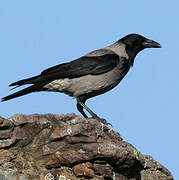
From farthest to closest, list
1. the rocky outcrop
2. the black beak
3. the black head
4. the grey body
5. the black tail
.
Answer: the black beak
the black head
the grey body
the black tail
the rocky outcrop

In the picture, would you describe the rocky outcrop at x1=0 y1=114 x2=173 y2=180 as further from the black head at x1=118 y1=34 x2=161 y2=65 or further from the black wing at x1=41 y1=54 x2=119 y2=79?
the black head at x1=118 y1=34 x2=161 y2=65

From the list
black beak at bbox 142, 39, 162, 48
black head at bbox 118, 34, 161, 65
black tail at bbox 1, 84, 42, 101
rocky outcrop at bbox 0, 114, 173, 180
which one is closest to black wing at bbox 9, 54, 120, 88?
black tail at bbox 1, 84, 42, 101

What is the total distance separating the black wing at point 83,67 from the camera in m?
9.42

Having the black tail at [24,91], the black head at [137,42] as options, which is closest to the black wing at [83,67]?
the black tail at [24,91]

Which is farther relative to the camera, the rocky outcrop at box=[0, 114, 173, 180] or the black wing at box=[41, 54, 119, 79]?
the black wing at box=[41, 54, 119, 79]

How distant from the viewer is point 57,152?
6.54 meters

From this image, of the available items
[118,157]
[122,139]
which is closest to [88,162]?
[118,157]

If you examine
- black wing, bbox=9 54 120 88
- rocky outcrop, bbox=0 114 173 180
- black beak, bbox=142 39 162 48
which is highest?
black beak, bbox=142 39 162 48

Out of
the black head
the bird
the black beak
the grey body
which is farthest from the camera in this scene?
the black beak

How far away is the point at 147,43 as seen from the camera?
36.3 feet

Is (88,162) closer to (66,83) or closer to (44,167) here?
(44,167)

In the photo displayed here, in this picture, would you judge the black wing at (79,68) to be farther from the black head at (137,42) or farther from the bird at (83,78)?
the black head at (137,42)

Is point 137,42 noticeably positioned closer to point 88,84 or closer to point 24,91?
point 88,84

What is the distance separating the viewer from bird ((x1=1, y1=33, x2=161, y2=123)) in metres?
9.28
